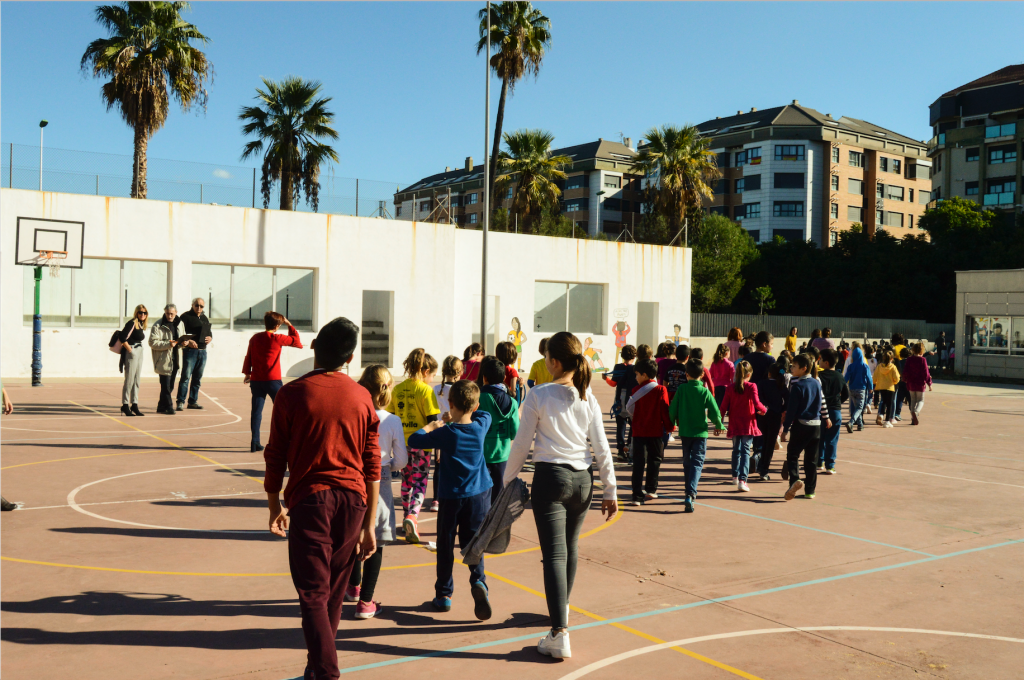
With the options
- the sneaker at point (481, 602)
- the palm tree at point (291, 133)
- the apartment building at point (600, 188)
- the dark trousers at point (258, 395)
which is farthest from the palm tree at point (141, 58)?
the apartment building at point (600, 188)

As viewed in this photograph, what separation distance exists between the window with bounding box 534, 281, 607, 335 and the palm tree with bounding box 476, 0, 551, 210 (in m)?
11.9

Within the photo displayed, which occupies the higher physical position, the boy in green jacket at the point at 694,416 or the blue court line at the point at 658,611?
the boy in green jacket at the point at 694,416

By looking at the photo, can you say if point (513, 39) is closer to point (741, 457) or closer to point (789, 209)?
point (741, 457)

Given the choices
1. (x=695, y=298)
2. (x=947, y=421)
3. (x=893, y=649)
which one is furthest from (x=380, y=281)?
(x=695, y=298)

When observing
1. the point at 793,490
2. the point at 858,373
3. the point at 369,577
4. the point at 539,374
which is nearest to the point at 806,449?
the point at 793,490

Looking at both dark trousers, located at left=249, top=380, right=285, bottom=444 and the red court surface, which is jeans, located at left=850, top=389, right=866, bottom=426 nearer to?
the red court surface

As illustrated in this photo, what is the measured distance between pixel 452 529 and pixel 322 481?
68.0 inches

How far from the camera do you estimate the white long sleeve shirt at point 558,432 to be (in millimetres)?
4766

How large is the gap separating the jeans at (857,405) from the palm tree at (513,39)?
25743 millimetres

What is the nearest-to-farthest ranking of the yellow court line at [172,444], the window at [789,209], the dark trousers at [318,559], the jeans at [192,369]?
the dark trousers at [318,559] < the yellow court line at [172,444] < the jeans at [192,369] < the window at [789,209]

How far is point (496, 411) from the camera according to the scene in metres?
6.45

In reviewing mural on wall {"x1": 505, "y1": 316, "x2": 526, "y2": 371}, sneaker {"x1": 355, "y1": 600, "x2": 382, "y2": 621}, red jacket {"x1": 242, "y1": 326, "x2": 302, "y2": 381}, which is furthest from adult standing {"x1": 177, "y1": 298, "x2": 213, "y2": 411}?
mural on wall {"x1": 505, "y1": 316, "x2": 526, "y2": 371}

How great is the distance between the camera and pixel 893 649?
4.82 metres

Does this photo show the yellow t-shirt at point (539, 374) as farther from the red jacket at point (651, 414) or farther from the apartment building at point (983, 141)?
the apartment building at point (983, 141)
